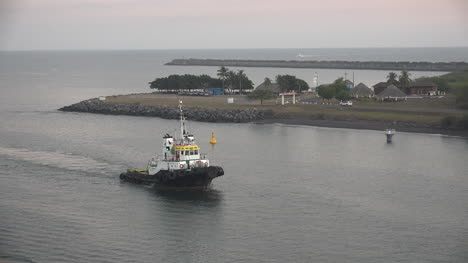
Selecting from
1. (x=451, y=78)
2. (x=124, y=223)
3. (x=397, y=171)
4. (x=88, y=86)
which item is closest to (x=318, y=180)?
(x=397, y=171)

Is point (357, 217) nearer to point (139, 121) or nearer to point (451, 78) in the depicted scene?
point (139, 121)

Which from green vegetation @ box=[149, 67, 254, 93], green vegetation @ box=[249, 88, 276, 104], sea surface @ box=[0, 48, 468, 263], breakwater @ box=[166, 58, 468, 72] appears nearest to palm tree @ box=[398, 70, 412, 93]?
green vegetation @ box=[249, 88, 276, 104]

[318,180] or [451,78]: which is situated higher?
[451,78]

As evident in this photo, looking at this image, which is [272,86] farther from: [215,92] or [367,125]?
[367,125]

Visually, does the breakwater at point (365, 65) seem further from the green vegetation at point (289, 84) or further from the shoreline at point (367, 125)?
the shoreline at point (367, 125)

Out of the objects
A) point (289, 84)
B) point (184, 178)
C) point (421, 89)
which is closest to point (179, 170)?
point (184, 178)

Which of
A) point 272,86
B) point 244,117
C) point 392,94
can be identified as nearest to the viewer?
point 244,117
